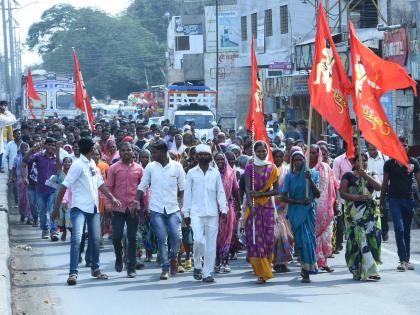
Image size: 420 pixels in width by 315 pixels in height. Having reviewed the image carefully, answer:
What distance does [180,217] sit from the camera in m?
13.3

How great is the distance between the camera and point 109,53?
10650 centimetres

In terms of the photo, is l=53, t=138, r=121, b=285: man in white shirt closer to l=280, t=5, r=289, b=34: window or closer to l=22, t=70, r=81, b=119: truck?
l=280, t=5, r=289, b=34: window

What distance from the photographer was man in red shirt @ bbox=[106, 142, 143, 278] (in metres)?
13.0

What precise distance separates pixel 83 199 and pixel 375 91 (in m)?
3.54

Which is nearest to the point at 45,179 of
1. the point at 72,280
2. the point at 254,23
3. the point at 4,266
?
the point at 4,266

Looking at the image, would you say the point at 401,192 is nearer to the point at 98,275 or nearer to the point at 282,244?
the point at 282,244

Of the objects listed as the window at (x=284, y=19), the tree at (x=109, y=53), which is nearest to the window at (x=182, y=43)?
the tree at (x=109, y=53)

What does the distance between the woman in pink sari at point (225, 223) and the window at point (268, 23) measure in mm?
35257

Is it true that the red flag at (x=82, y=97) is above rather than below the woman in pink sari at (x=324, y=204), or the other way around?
above

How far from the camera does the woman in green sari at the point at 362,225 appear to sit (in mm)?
12172

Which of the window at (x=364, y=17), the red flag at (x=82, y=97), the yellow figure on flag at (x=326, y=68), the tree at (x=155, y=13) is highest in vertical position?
the tree at (x=155, y=13)

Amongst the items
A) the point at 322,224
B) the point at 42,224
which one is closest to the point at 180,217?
the point at 322,224

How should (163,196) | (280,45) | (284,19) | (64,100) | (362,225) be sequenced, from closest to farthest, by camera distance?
1. (362,225)
2. (163,196)
3. (284,19)
4. (280,45)
5. (64,100)

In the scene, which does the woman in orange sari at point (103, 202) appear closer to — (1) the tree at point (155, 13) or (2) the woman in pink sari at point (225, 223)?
(2) the woman in pink sari at point (225, 223)
